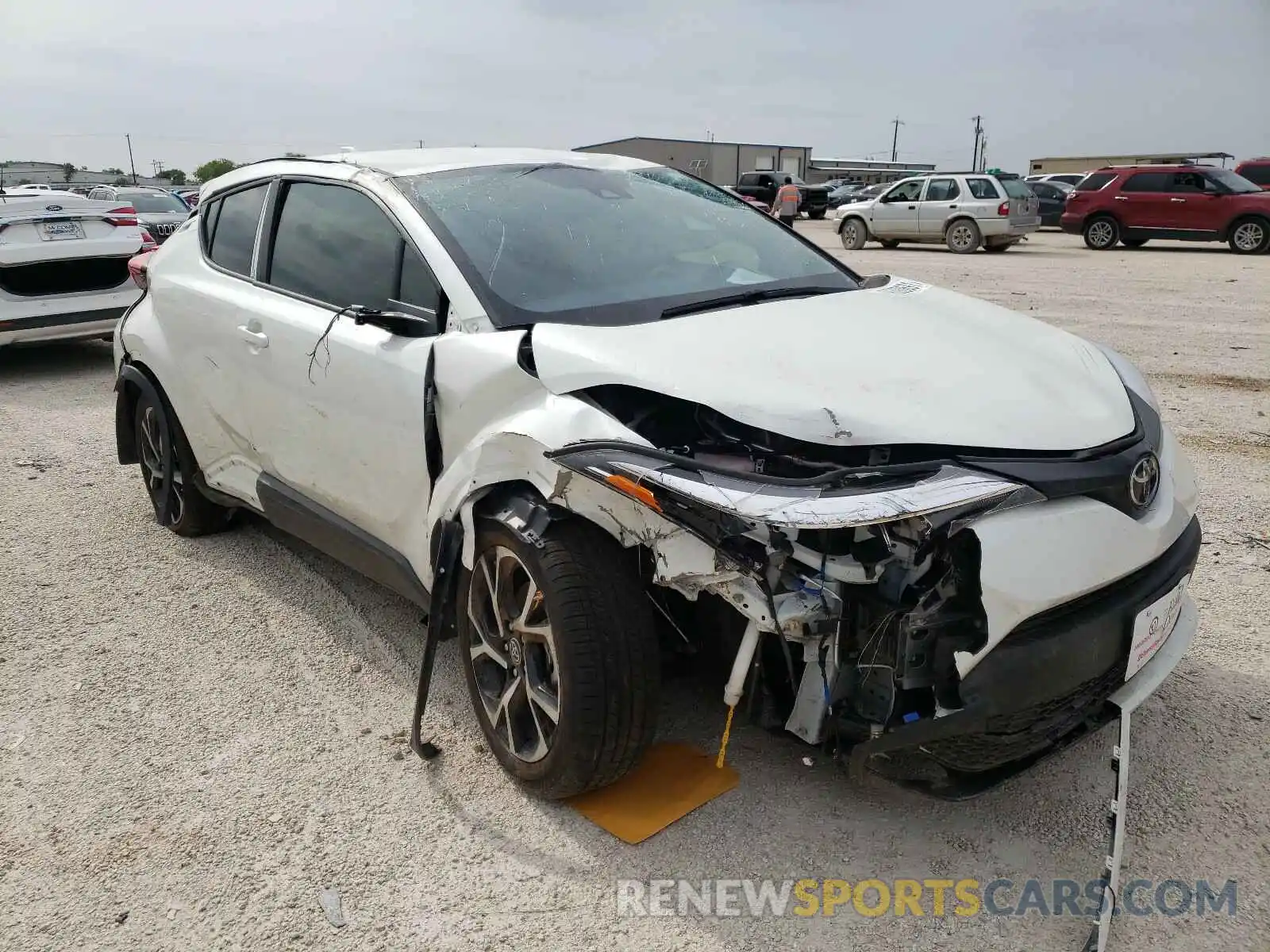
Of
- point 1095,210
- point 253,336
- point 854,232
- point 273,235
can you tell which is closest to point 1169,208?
point 1095,210

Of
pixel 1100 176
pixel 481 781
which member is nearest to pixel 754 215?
pixel 481 781

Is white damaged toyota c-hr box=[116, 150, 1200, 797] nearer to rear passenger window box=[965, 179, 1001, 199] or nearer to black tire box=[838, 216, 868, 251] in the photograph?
rear passenger window box=[965, 179, 1001, 199]

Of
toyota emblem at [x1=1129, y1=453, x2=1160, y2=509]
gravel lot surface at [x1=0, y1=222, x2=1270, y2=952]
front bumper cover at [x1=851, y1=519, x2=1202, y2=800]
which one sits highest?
toyota emblem at [x1=1129, y1=453, x2=1160, y2=509]

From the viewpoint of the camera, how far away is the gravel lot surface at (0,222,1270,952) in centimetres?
236

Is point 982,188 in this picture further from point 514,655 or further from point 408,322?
point 514,655

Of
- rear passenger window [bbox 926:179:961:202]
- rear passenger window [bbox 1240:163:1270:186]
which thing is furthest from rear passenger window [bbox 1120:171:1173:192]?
rear passenger window [bbox 1240:163:1270:186]

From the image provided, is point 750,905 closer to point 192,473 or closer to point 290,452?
point 290,452

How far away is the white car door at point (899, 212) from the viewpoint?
1998 centimetres

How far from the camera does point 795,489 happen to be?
213 centimetres

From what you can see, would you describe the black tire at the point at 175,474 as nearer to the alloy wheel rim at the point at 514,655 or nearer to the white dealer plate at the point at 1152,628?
the alloy wheel rim at the point at 514,655

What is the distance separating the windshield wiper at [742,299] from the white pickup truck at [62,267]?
275 inches

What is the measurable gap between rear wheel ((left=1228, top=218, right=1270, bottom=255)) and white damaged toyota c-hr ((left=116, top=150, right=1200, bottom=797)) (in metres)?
17.5

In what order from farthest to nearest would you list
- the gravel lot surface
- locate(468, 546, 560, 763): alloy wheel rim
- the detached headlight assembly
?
locate(468, 546, 560, 763): alloy wheel rim → the gravel lot surface → the detached headlight assembly

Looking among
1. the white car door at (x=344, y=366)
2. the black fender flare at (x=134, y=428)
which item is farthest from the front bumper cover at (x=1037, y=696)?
the black fender flare at (x=134, y=428)
